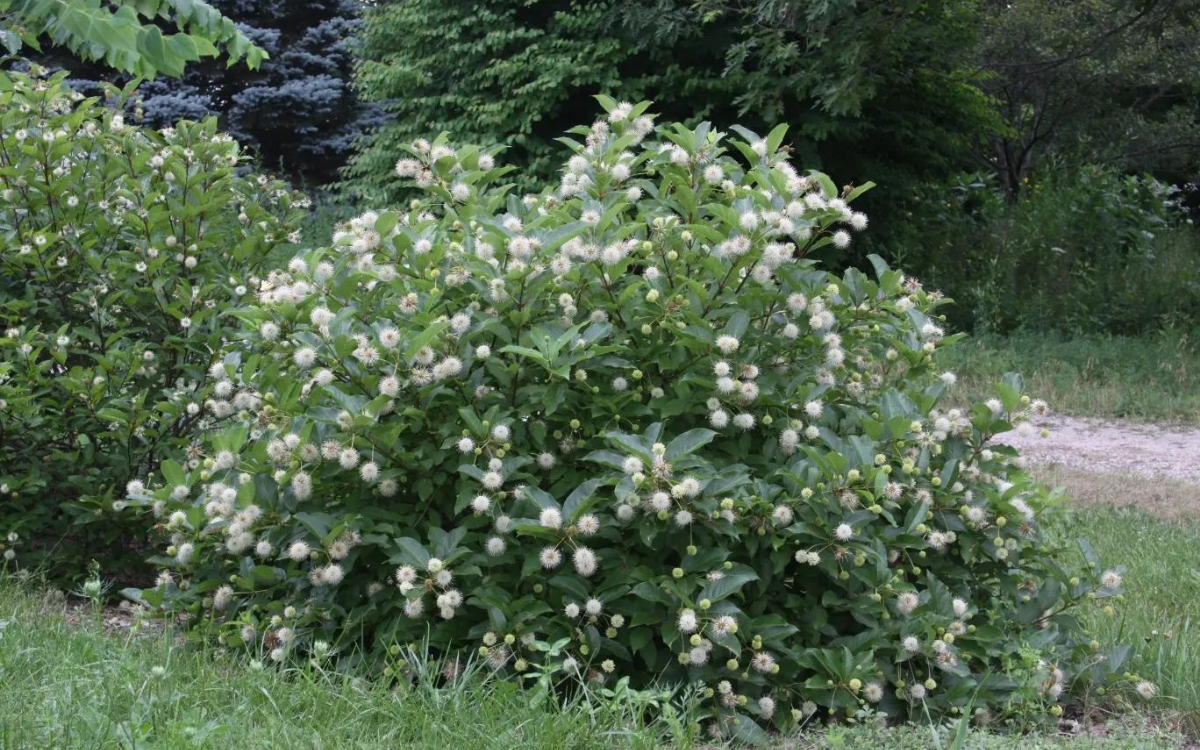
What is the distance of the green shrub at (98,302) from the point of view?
14.2 ft

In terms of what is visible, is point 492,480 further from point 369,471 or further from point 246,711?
point 246,711

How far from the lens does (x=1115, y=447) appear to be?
8.30 m

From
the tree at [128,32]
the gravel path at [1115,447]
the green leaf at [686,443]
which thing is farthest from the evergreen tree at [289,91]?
the green leaf at [686,443]

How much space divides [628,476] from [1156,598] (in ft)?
8.97

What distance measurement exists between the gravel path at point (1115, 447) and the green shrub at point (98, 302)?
5.49 metres

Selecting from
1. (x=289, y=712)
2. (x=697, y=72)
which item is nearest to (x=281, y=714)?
(x=289, y=712)

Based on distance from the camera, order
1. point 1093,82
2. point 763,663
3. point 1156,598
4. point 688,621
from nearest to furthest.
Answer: point 688,621
point 763,663
point 1156,598
point 1093,82

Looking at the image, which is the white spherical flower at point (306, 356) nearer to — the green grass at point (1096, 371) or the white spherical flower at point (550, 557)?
the white spherical flower at point (550, 557)

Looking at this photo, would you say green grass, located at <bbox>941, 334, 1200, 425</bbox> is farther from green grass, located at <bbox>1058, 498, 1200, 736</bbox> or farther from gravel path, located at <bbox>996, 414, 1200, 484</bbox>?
green grass, located at <bbox>1058, 498, 1200, 736</bbox>

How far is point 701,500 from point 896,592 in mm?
646

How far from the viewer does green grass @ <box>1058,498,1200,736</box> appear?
3459mm

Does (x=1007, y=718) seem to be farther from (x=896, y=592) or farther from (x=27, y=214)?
(x=27, y=214)

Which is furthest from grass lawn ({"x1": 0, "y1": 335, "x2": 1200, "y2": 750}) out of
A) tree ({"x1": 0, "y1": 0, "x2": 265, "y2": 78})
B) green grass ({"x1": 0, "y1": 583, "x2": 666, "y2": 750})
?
tree ({"x1": 0, "y1": 0, "x2": 265, "y2": 78})

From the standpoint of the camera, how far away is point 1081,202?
1359 centimetres
